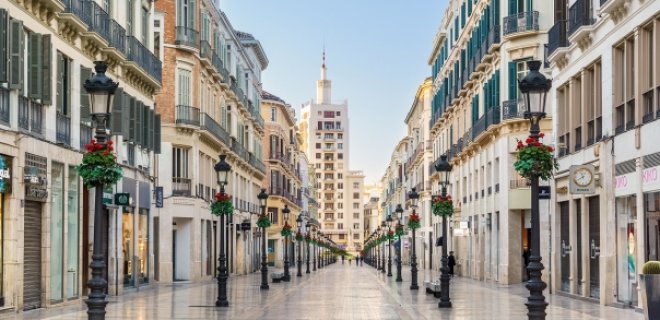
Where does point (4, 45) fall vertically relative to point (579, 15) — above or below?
below

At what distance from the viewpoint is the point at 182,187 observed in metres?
56.1

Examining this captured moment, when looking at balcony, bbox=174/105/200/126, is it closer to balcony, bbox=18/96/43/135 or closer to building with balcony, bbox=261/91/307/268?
balcony, bbox=18/96/43/135

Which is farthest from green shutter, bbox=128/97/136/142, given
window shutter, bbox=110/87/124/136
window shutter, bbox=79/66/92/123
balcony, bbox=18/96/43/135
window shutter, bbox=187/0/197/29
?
window shutter, bbox=187/0/197/29

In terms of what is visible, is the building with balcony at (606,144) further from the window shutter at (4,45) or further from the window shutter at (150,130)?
the window shutter at (150,130)

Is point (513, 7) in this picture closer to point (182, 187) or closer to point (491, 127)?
point (491, 127)

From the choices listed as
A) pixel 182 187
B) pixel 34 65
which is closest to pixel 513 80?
pixel 182 187

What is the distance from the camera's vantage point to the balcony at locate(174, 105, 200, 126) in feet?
182

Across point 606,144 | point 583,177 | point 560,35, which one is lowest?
point 583,177

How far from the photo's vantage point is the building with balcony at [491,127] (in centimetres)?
5031

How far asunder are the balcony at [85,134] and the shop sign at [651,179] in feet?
54.9

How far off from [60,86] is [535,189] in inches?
681

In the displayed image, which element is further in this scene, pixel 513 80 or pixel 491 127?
pixel 491 127

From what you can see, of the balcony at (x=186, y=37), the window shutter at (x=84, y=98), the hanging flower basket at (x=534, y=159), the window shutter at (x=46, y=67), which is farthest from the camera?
the balcony at (x=186, y=37)

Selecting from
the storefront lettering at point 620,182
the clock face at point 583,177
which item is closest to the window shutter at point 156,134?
the clock face at point 583,177
